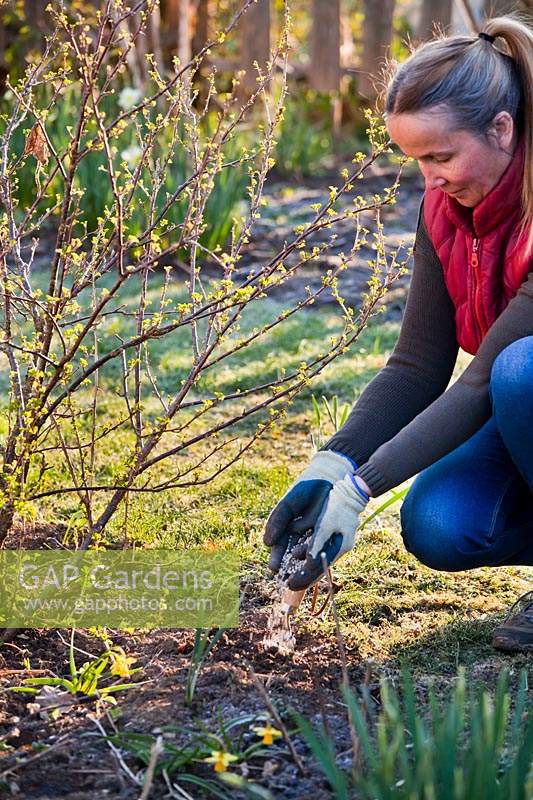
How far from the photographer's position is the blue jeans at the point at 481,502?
2.28m

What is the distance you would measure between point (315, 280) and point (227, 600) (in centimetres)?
301

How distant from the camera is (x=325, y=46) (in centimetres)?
744

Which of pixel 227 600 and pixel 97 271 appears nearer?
pixel 97 271

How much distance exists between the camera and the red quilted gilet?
2221 millimetres

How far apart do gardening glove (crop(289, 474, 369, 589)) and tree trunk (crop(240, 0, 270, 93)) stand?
5238 millimetres

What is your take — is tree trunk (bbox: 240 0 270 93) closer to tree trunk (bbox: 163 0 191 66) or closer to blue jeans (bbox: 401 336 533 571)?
tree trunk (bbox: 163 0 191 66)

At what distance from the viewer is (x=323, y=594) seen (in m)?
2.63

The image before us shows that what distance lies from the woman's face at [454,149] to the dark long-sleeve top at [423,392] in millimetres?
233

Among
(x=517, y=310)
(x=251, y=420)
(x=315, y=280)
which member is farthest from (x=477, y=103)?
(x=315, y=280)

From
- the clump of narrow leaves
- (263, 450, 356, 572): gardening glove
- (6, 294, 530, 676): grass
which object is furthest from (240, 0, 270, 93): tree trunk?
the clump of narrow leaves

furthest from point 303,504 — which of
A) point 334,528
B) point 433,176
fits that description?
point 433,176

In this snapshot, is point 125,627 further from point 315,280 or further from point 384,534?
point 315,280

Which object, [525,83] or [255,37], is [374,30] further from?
[525,83]

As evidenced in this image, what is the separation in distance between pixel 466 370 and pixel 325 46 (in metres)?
5.64
